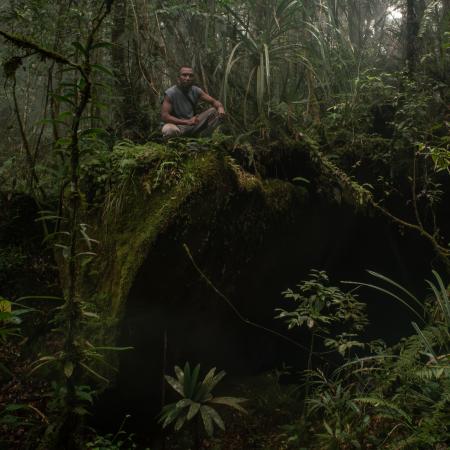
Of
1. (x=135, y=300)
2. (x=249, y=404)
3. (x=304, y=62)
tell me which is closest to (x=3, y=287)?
(x=135, y=300)

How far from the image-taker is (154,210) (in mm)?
3457

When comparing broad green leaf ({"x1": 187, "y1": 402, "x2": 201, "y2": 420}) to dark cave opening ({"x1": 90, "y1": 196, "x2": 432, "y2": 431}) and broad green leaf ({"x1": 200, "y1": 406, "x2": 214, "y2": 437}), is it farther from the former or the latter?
dark cave opening ({"x1": 90, "y1": 196, "x2": 432, "y2": 431})

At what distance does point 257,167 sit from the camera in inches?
168

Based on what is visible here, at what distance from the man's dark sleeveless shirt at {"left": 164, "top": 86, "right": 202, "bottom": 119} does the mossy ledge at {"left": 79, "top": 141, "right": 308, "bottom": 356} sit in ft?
2.07

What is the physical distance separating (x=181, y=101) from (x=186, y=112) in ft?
0.41

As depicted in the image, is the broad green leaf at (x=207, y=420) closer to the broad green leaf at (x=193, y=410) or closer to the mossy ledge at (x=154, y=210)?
the broad green leaf at (x=193, y=410)

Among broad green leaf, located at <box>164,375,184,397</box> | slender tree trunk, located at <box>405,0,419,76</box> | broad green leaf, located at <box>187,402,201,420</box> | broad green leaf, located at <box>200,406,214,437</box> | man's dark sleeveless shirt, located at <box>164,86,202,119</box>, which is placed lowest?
broad green leaf, located at <box>200,406,214,437</box>

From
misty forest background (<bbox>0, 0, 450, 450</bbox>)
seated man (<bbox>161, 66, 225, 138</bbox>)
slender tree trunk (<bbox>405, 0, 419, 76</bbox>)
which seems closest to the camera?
misty forest background (<bbox>0, 0, 450, 450</bbox>)

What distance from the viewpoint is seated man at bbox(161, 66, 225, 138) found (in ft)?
13.4

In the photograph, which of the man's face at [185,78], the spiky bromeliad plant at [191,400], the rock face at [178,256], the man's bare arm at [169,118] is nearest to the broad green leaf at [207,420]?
the spiky bromeliad plant at [191,400]

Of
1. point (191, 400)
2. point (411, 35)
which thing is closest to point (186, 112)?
point (191, 400)

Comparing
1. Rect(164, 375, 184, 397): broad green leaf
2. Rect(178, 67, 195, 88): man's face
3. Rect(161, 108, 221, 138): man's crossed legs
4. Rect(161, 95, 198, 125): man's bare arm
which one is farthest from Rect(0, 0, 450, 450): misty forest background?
Rect(178, 67, 195, 88): man's face

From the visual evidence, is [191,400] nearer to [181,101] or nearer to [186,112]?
[186,112]

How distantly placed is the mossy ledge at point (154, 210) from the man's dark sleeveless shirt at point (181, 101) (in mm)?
630
